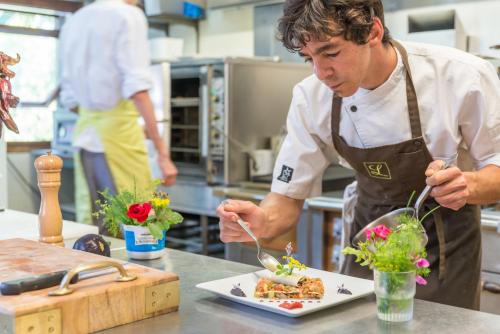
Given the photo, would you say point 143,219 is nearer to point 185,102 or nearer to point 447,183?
point 447,183

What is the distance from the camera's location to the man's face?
→ 152cm

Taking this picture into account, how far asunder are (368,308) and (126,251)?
2.13 feet

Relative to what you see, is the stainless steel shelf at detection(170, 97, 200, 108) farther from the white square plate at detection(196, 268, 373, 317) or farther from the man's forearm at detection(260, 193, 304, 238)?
the white square plate at detection(196, 268, 373, 317)

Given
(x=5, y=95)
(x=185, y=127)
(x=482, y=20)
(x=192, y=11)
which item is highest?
(x=192, y=11)

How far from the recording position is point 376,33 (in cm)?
162

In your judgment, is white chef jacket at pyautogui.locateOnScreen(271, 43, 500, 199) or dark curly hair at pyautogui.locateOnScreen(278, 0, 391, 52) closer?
dark curly hair at pyautogui.locateOnScreen(278, 0, 391, 52)

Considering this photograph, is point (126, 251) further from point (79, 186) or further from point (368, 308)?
point (79, 186)

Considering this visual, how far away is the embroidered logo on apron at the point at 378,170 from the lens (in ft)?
5.87

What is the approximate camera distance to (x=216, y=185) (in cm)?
344

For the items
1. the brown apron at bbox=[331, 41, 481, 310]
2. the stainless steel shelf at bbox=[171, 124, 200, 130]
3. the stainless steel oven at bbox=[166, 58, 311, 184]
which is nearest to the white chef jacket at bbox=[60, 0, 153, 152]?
the stainless steel oven at bbox=[166, 58, 311, 184]

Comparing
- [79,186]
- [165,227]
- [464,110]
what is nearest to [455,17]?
[464,110]

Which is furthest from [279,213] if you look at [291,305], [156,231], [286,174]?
[291,305]

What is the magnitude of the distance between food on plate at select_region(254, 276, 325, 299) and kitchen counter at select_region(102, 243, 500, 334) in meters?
0.04

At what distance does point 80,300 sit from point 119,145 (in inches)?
73.4
